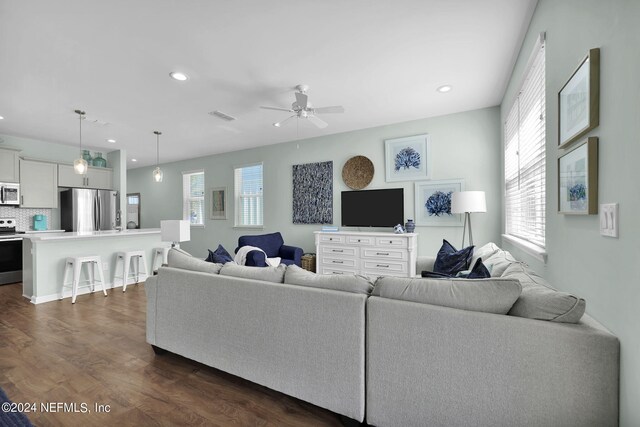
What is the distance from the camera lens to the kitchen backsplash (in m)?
5.41

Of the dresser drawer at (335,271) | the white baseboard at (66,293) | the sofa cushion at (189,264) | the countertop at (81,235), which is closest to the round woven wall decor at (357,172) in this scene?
the dresser drawer at (335,271)

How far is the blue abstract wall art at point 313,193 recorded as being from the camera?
5.56 m

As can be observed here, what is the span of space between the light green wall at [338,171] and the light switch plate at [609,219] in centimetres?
326

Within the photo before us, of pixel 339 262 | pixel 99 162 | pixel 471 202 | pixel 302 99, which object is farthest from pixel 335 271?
pixel 99 162

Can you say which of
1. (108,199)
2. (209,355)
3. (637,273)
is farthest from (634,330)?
(108,199)

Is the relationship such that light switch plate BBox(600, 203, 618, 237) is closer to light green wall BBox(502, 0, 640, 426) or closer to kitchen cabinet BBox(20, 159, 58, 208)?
light green wall BBox(502, 0, 640, 426)

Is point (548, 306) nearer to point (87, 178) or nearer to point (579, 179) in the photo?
point (579, 179)

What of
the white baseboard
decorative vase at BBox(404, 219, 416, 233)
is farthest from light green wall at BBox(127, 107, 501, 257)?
the white baseboard

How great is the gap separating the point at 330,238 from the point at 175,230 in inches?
92.0

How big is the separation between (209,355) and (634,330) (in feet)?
7.41

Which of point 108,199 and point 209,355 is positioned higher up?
point 108,199

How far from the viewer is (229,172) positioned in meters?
6.94

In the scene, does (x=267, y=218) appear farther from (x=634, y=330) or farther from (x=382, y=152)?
(x=634, y=330)

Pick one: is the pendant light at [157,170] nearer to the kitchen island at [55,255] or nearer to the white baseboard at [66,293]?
the kitchen island at [55,255]
